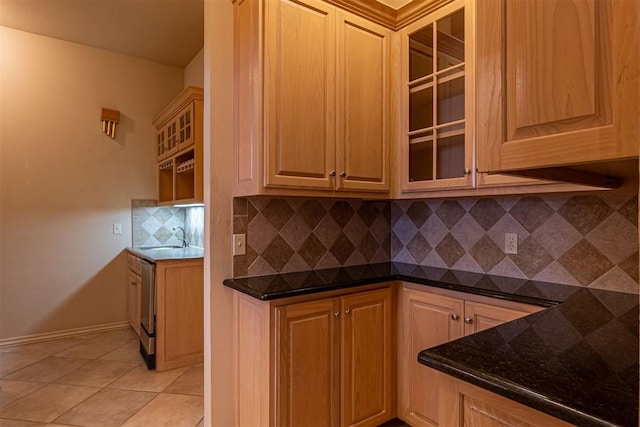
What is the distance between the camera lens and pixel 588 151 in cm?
60

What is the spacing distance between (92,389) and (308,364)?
183 centimetres

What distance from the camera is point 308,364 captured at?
170cm

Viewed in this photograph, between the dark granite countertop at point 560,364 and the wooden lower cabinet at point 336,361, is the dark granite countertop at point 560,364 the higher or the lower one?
the higher one

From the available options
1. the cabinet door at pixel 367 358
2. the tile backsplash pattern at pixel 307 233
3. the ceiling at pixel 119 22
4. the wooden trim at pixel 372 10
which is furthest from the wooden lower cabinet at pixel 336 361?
the ceiling at pixel 119 22

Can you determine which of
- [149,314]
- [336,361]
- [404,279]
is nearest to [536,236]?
[404,279]

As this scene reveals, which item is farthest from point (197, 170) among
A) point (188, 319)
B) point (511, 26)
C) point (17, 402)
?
point (511, 26)

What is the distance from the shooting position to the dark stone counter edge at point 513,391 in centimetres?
58

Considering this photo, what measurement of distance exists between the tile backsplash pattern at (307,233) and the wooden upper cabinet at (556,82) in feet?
4.66

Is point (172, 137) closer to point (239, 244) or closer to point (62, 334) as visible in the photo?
point (239, 244)

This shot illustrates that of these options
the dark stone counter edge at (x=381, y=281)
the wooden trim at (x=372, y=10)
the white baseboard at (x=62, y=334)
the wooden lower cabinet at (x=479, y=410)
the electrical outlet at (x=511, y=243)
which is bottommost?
the white baseboard at (x=62, y=334)

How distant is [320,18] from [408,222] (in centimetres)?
136

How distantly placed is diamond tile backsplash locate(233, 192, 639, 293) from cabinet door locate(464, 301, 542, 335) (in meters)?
0.42

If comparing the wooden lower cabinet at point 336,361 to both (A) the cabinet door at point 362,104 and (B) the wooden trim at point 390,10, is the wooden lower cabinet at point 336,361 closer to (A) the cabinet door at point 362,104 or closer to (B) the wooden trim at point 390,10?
(A) the cabinet door at point 362,104

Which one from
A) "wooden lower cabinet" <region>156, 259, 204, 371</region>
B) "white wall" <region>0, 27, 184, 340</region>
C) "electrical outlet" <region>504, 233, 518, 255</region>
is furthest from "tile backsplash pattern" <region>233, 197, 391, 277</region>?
"white wall" <region>0, 27, 184, 340</region>
